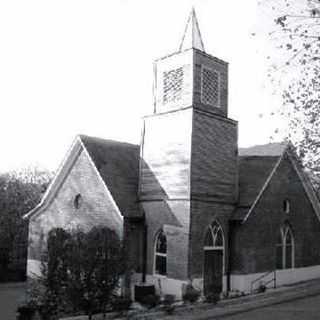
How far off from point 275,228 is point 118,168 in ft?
29.4

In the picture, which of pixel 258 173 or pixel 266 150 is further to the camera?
pixel 266 150

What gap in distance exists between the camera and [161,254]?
69.2 ft

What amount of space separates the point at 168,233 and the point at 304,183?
10636mm

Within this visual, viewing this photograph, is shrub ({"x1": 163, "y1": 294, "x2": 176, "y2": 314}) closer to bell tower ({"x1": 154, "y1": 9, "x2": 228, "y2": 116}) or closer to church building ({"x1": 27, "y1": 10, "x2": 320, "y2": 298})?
church building ({"x1": 27, "y1": 10, "x2": 320, "y2": 298})

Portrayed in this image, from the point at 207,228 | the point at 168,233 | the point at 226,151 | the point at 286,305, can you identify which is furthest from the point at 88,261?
the point at 226,151

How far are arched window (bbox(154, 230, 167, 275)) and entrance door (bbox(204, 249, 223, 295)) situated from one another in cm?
187

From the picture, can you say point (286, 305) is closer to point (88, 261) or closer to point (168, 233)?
point (168, 233)

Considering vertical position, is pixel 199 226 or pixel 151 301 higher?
pixel 199 226

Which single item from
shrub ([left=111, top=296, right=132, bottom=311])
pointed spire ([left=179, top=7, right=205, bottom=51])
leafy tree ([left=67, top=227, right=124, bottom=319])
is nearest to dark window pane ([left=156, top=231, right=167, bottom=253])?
shrub ([left=111, top=296, right=132, bottom=311])

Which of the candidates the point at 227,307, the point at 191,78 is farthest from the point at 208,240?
the point at 191,78

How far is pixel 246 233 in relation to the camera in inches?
881

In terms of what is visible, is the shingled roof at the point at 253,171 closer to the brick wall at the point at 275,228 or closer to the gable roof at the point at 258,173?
the gable roof at the point at 258,173

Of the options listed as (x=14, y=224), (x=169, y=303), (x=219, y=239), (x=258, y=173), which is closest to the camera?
(x=169, y=303)

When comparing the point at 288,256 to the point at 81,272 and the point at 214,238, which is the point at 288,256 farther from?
the point at 81,272
